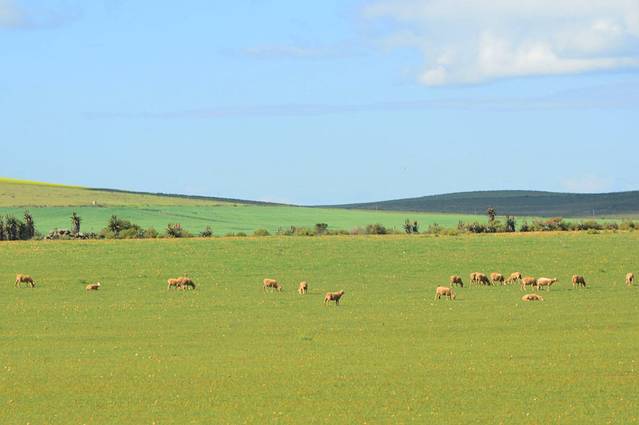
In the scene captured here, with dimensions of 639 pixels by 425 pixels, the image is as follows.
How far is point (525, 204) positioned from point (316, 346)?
483 feet

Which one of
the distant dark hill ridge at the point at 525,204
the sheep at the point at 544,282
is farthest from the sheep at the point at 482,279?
the distant dark hill ridge at the point at 525,204

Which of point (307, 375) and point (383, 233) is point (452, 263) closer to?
point (383, 233)

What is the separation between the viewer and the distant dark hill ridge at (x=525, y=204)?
156 meters

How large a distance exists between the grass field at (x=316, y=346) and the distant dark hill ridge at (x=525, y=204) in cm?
10279

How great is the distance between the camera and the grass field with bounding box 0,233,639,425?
20.3 meters

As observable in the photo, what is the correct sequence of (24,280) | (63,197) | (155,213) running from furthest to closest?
1. (63,197)
2. (155,213)
3. (24,280)

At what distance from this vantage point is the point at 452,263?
178ft

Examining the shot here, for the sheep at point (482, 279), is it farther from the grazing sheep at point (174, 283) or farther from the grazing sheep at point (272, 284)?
the grazing sheep at point (174, 283)

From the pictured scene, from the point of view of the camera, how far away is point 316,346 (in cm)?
2795

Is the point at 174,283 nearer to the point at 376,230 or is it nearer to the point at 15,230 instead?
the point at 15,230

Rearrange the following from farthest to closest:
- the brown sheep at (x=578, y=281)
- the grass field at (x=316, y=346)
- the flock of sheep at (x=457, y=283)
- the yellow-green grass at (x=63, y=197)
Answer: the yellow-green grass at (x=63, y=197), the brown sheep at (x=578, y=281), the flock of sheep at (x=457, y=283), the grass field at (x=316, y=346)

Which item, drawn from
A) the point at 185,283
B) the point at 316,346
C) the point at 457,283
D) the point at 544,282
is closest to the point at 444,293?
the point at 544,282

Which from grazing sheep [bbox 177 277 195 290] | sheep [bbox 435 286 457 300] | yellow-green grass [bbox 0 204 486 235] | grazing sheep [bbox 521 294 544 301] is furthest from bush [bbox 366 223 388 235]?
grazing sheep [bbox 521 294 544 301]

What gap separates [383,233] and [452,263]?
86.2ft
